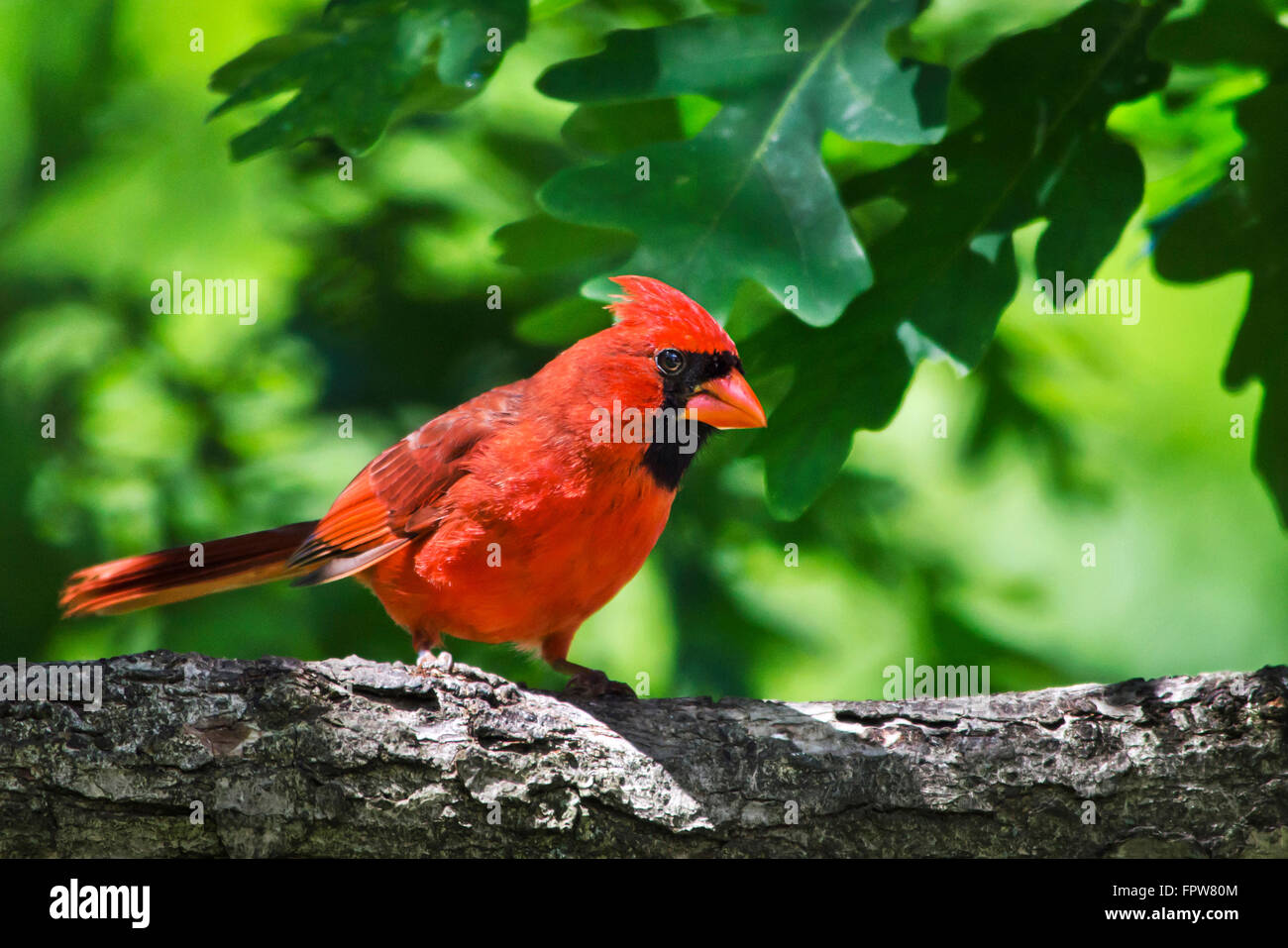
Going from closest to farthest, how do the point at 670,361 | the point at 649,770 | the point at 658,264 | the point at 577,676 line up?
1. the point at 649,770
2. the point at 658,264
3. the point at 670,361
4. the point at 577,676

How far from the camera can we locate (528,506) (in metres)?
3.20

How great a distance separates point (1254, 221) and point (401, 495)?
2472 millimetres

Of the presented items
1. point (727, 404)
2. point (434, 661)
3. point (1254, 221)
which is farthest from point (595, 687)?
point (1254, 221)

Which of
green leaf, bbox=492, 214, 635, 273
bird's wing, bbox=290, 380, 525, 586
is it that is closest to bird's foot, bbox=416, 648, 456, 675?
bird's wing, bbox=290, 380, 525, 586

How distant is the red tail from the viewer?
3.49m

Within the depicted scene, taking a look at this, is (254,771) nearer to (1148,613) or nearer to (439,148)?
(439,148)

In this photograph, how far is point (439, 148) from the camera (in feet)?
14.4

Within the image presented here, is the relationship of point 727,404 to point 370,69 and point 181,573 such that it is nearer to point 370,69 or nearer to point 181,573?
point 370,69

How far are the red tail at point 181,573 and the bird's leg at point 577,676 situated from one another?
74 cm

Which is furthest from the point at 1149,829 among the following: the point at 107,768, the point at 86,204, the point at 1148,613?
the point at 86,204

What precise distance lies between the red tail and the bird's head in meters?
1.04

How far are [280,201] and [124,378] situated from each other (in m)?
0.81

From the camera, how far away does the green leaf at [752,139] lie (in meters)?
3.00

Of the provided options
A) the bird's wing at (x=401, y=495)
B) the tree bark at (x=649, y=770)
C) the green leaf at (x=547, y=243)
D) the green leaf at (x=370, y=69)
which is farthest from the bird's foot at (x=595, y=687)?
the green leaf at (x=370, y=69)
